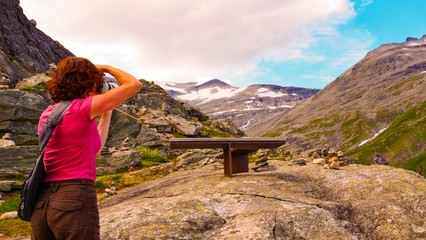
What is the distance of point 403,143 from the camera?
19075cm

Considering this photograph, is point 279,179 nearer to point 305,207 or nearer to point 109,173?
point 305,207

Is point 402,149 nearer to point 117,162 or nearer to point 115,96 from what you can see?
point 117,162

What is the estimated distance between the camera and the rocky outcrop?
6.65 meters

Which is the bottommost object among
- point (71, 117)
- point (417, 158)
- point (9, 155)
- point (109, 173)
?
point (417, 158)

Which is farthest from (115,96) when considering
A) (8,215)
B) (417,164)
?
(417,164)

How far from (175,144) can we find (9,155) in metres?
13.5

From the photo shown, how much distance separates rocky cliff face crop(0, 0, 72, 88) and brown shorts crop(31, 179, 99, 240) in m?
60.4

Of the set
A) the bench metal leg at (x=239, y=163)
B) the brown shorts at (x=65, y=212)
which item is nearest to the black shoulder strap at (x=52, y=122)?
the brown shorts at (x=65, y=212)

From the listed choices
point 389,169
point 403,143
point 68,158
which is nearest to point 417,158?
point 403,143

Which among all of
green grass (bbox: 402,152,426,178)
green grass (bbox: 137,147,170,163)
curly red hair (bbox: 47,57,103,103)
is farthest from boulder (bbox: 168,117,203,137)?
green grass (bbox: 402,152,426,178)

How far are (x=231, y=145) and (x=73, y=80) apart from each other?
9302 mm

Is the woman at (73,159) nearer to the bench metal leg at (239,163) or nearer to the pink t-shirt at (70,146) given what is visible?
the pink t-shirt at (70,146)

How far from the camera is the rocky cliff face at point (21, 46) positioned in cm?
5988

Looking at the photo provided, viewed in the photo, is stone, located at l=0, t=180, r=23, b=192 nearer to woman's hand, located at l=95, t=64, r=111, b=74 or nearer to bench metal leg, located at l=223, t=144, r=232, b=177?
bench metal leg, located at l=223, t=144, r=232, b=177
